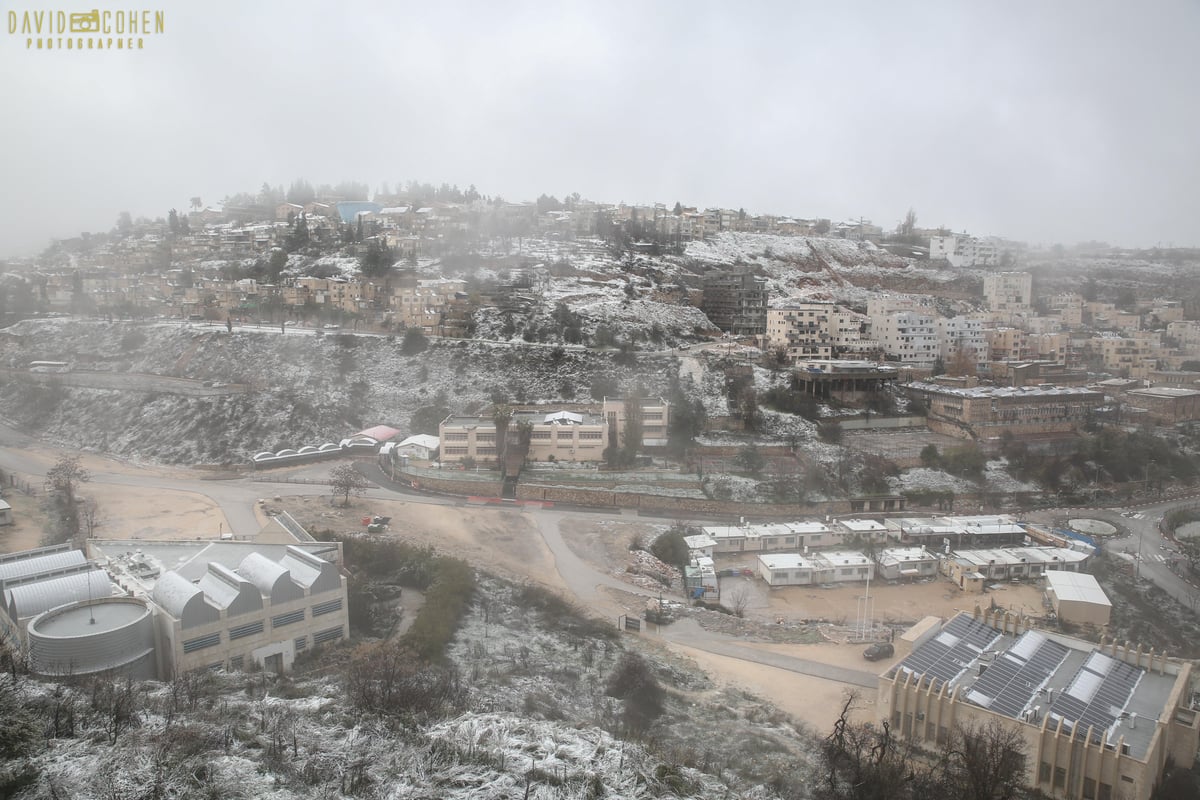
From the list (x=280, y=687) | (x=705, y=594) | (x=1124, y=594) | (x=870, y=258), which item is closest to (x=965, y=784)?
(x=705, y=594)

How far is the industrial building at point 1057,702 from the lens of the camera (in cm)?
847

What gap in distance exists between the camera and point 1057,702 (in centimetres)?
930

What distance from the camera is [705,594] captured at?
14.2 metres

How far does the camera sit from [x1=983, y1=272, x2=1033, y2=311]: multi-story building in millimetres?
37375

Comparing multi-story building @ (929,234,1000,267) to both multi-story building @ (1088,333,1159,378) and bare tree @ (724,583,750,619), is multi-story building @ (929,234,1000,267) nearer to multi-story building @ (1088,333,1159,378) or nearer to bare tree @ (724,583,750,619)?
multi-story building @ (1088,333,1159,378)

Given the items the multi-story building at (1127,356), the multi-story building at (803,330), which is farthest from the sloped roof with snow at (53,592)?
the multi-story building at (1127,356)

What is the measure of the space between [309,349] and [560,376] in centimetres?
913

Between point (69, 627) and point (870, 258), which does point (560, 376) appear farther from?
point (870, 258)

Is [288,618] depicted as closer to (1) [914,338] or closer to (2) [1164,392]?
(1) [914,338]

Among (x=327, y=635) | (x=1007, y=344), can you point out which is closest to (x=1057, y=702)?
(x=327, y=635)

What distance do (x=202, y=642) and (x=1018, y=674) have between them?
10.3 metres

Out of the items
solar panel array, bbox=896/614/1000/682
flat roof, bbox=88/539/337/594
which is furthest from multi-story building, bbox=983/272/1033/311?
flat roof, bbox=88/539/337/594

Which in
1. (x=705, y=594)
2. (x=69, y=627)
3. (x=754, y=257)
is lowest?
(x=705, y=594)

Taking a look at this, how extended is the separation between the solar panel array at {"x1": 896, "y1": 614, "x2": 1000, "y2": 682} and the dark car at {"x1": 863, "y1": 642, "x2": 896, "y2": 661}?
842 mm
